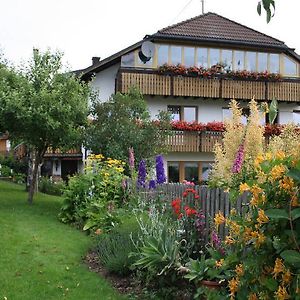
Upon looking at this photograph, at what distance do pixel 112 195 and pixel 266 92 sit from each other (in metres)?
15.7

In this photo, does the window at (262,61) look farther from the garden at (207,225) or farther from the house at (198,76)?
the garden at (207,225)

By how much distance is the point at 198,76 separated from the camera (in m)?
24.9

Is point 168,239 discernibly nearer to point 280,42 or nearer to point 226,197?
point 226,197

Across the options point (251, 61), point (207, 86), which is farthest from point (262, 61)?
point (207, 86)

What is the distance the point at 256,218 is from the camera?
2951mm

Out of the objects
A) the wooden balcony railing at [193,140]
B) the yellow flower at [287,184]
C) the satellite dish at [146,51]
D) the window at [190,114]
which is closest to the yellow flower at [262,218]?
the yellow flower at [287,184]

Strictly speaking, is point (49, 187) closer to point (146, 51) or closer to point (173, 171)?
point (173, 171)

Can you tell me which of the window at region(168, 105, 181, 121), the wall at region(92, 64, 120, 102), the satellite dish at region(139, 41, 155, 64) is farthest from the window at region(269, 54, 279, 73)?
the wall at region(92, 64, 120, 102)

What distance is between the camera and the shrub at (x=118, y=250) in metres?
7.52

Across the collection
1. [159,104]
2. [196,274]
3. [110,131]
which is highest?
[159,104]

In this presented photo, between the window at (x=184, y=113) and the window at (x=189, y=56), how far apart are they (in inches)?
92.0

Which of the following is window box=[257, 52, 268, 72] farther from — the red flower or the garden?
the red flower

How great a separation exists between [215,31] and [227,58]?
1791mm

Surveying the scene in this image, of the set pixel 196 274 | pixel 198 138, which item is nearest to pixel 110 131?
pixel 198 138
